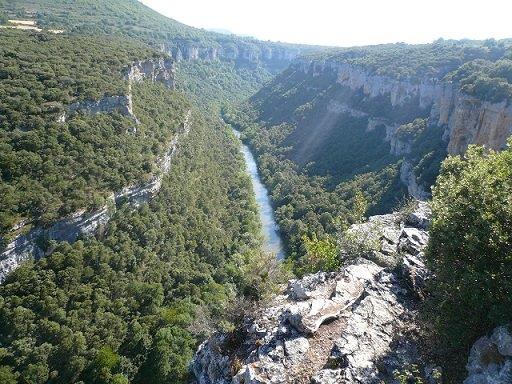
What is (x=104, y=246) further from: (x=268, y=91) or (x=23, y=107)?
(x=268, y=91)

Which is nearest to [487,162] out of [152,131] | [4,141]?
[4,141]

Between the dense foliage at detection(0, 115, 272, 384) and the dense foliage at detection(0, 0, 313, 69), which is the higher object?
the dense foliage at detection(0, 0, 313, 69)

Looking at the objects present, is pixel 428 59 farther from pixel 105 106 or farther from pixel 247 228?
pixel 105 106

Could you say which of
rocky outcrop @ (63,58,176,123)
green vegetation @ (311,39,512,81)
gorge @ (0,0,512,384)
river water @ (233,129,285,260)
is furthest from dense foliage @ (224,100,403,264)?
green vegetation @ (311,39,512,81)

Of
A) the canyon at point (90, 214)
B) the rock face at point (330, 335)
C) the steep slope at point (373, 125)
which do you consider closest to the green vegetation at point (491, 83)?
the steep slope at point (373, 125)

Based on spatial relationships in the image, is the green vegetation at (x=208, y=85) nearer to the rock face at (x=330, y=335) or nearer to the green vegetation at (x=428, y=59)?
the green vegetation at (x=428, y=59)

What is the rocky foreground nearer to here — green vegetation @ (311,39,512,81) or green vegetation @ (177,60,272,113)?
green vegetation @ (311,39,512,81)
